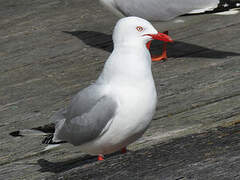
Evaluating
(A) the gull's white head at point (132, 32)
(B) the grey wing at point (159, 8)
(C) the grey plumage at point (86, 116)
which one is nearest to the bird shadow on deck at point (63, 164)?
(C) the grey plumage at point (86, 116)

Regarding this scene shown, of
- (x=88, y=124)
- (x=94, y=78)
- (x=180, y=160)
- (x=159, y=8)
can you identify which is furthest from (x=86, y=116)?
(x=159, y=8)

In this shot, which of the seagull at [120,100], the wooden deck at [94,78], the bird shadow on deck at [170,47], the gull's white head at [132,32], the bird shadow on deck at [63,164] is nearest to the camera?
the wooden deck at [94,78]

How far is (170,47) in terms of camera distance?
188 inches

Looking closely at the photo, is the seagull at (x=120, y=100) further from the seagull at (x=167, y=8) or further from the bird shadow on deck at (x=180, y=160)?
the seagull at (x=167, y=8)

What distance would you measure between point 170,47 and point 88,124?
2366mm

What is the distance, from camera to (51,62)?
4.42 m

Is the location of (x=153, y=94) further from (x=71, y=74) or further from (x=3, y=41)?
(x=3, y=41)

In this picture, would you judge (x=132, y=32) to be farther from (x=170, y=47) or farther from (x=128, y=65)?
(x=170, y=47)

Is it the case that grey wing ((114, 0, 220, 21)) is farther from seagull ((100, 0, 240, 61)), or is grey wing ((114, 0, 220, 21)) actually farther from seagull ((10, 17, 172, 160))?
seagull ((10, 17, 172, 160))

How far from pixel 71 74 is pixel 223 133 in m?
2.37

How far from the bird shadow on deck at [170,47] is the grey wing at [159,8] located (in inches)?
10.6

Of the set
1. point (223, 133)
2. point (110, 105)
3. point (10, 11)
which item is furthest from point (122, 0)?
point (223, 133)

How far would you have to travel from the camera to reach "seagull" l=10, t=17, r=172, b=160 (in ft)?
7.75

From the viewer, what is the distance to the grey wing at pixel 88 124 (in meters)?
2.42
